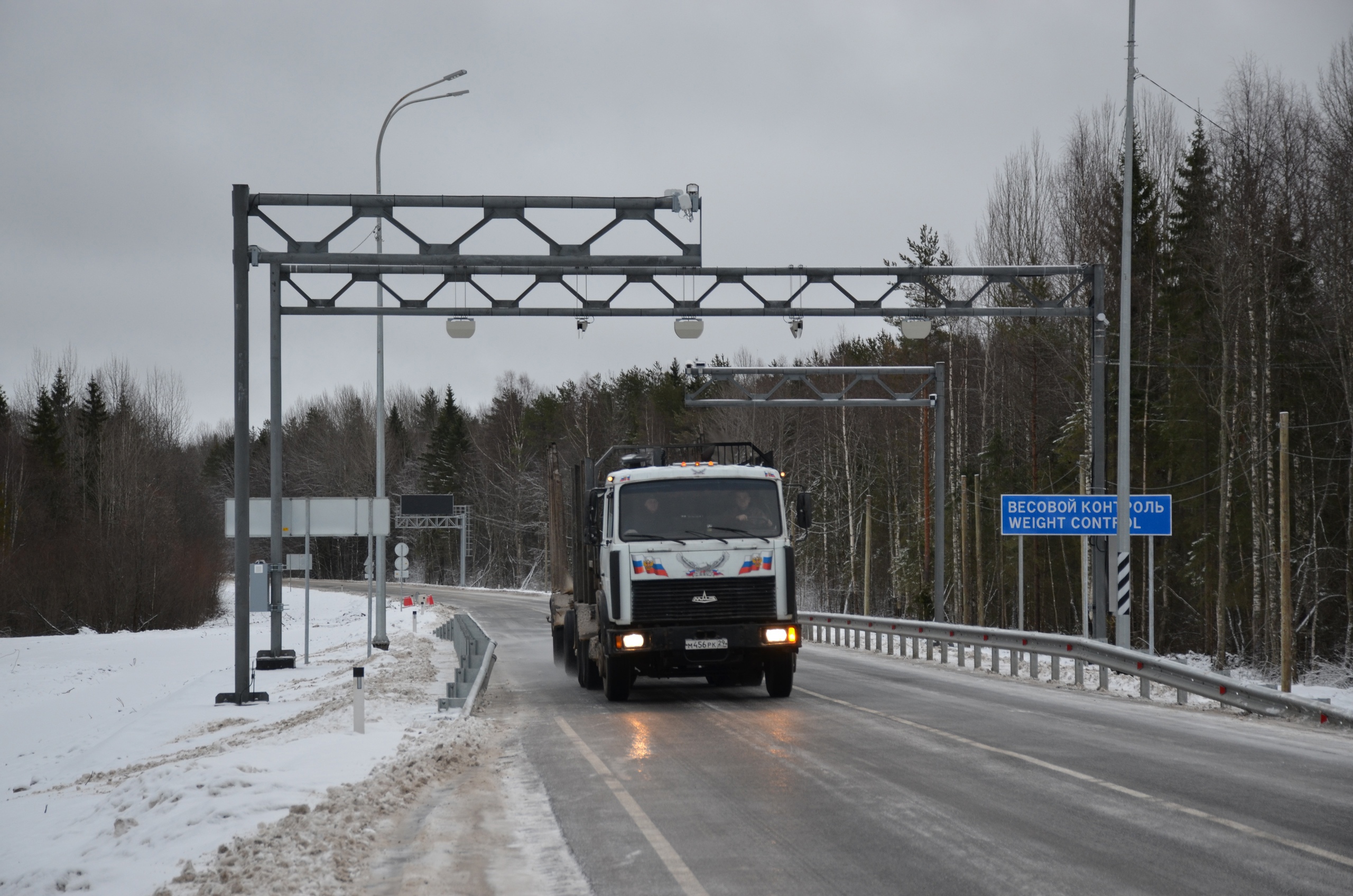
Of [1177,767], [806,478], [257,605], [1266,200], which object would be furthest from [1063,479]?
[1177,767]

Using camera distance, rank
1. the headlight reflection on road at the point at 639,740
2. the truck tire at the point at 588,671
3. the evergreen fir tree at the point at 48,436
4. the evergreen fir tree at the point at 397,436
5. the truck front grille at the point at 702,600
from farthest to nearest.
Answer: the evergreen fir tree at the point at 397,436, the evergreen fir tree at the point at 48,436, the truck tire at the point at 588,671, the truck front grille at the point at 702,600, the headlight reflection on road at the point at 639,740

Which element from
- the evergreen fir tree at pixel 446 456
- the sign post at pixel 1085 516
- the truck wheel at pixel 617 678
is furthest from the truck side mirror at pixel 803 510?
the evergreen fir tree at pixel 446 456

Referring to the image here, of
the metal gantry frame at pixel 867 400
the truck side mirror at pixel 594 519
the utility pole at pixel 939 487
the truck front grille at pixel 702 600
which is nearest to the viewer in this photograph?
the truck front grille at pixel 702 600

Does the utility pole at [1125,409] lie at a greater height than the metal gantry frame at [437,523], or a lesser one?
greater

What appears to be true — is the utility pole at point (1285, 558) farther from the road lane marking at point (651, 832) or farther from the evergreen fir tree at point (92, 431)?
the evergreen fir tree at point (92, 431)

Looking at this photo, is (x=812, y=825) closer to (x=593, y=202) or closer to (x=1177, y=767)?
(x=1177, y=767)

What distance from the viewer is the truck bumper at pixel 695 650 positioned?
15.8m

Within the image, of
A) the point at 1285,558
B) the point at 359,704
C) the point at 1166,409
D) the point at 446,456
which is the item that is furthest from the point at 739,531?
the point at 446,456

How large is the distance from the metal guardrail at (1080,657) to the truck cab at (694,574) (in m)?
4.91

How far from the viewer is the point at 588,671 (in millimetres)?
18609

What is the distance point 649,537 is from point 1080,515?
9.83 meters

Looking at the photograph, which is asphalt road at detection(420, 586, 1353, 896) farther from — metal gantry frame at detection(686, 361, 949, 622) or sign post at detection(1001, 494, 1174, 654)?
metal gantry frame at detection(686, 361, 949, 622)

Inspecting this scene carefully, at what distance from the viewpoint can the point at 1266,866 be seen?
6609 mm

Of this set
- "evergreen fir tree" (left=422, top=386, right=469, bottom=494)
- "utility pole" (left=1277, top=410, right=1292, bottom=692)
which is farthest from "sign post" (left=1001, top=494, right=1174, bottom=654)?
"evergreen fir tree" (left=422, top=386, right=469, bottom=494)
